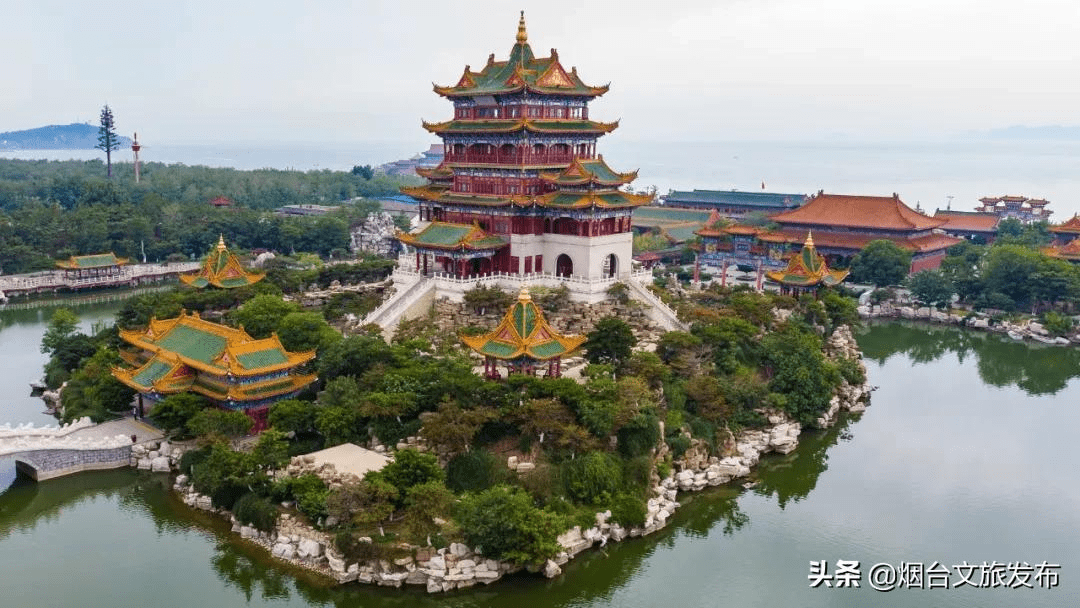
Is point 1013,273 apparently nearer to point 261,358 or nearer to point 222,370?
point 261,358

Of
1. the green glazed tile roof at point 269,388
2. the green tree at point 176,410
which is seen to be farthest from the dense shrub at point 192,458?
the green glazed tile roof at point 269,388

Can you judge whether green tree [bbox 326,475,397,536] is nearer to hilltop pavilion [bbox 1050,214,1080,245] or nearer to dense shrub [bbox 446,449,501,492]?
dense shrub [bbox 446,449,501,492]

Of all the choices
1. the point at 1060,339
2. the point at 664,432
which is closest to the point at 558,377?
the point at 664,432

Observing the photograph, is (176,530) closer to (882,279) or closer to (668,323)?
(668,323)

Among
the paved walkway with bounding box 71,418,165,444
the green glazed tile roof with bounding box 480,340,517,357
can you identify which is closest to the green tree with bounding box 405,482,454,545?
the green glazed tile roof with bounding box 480,340,517,357

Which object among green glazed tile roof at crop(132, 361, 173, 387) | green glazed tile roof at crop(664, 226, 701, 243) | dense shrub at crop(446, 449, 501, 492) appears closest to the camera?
dense shrub at crop(446, 449, 501, 492)

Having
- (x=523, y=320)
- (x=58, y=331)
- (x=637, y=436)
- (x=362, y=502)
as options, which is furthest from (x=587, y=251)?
(x=58, y=331)
